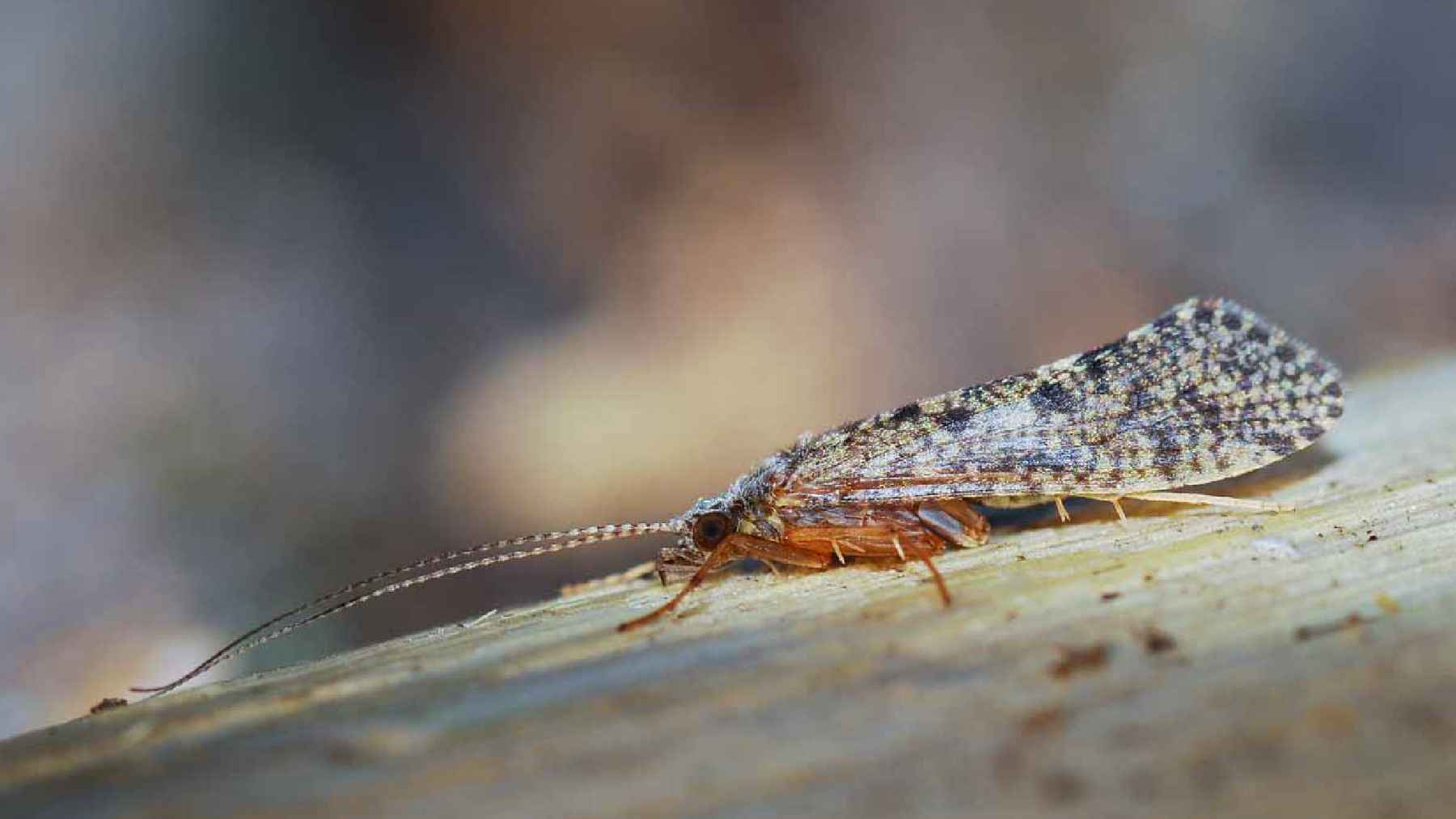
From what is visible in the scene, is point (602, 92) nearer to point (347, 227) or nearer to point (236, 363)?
point (347, 227)

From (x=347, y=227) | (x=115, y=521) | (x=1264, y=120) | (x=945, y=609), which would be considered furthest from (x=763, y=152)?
(x=945, y=609)

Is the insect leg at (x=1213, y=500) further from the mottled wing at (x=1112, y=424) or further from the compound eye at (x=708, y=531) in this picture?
the compound eye at (x=708, y=531)

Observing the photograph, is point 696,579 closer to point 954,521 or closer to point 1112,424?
point 954,521

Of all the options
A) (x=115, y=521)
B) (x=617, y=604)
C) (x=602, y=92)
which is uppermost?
(x=602, y=92)

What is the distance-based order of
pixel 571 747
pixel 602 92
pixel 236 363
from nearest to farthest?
1. pixel 571 747
2. pixel 236 363
3. pixel 602 92

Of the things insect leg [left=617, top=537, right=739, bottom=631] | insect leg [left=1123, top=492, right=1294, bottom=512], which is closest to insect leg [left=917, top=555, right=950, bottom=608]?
insect leg [left=617, top=537, right=739, bottom=631]

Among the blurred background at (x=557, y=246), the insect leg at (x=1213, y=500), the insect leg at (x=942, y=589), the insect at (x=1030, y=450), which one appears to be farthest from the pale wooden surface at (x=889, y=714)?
the blurred background at (x=557, y=246)
